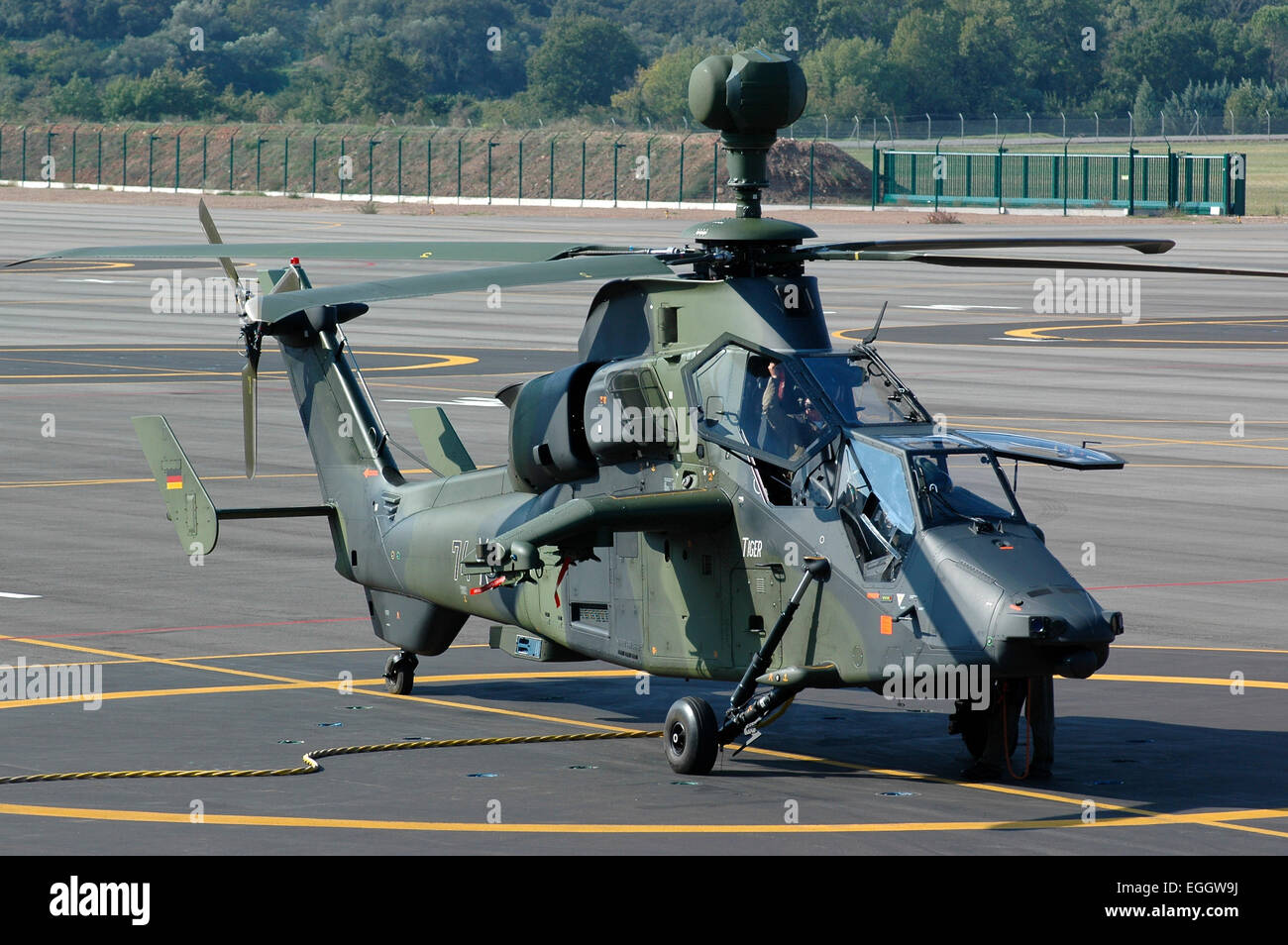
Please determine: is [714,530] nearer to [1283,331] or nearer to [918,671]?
[918,671]

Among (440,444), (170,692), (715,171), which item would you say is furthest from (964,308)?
(715,171)

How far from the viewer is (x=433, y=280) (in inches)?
577

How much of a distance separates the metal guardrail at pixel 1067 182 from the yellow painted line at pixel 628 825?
9504cm

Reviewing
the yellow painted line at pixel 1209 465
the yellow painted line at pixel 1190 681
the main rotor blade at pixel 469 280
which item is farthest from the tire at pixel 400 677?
the yellow painted line at pixel 1209 465

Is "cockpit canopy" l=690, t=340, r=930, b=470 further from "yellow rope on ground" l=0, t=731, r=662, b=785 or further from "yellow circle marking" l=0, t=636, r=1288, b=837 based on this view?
"yellow rope on ground" l=0, t=731, r=662, b=785

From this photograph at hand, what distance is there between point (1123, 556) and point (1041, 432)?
11354 mm

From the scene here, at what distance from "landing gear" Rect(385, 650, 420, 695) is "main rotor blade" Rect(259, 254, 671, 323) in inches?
206

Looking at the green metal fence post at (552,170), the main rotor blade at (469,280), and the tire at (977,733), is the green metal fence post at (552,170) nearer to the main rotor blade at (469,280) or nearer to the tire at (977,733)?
the tire at (977,733)

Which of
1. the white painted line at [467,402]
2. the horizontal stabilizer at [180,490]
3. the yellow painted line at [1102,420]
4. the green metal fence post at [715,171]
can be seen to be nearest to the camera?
the horizontal stabilizer at [180,490]

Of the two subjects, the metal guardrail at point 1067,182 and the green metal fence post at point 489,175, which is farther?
the green metal fence post at point 489,175

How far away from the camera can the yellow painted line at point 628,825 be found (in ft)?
46.7

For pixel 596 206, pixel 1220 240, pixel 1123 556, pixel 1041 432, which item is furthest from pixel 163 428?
pixel 596 206

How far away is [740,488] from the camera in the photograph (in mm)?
15883

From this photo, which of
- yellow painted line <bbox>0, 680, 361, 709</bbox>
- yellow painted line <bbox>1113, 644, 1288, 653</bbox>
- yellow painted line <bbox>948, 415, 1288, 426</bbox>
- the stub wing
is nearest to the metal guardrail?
yellow painted line <bbox>948, 415, 1288, 426</bbox>
